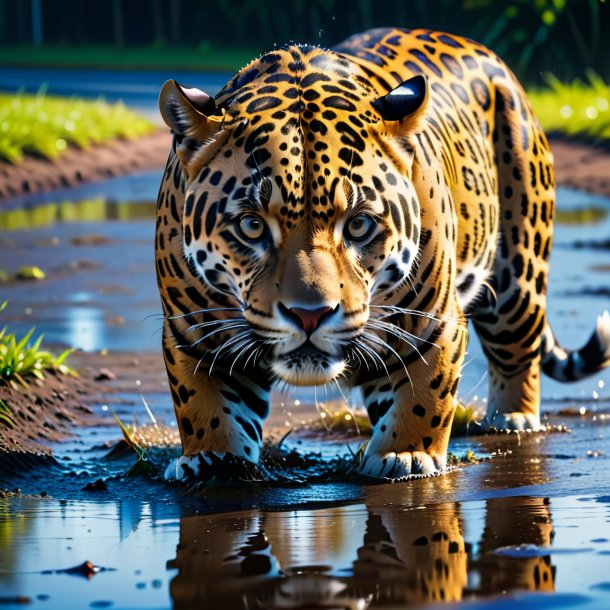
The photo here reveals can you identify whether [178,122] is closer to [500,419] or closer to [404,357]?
[404,357]

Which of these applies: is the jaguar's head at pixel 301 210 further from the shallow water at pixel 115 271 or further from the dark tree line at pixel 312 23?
the dark tree line at pixel 312 23

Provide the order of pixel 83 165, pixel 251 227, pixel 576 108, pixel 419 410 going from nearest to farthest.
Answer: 1. pixel 251 227
2. pixel 419 410
3. pixel 83 165
4. pixel 576 108

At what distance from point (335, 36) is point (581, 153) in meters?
17.3

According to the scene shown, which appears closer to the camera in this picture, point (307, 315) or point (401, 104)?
point (307, 315)

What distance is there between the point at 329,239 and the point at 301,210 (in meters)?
0.13

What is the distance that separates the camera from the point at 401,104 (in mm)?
5984

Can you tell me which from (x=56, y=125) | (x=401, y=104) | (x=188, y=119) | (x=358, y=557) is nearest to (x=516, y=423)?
(x=401, y=104)

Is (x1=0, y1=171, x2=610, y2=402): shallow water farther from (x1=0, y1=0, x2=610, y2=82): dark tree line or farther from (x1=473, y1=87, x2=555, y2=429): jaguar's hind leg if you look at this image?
(x1=0, y1=0, x2=610, y2=82): dark tree line

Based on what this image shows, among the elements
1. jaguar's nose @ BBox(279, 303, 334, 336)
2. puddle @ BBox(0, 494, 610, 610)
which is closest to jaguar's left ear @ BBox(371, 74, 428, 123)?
jaguar's nose @ BBox(279, 303, 334, 336)

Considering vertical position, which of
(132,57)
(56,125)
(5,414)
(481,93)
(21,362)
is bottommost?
(5,414)

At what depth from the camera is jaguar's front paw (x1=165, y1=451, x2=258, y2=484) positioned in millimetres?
6168

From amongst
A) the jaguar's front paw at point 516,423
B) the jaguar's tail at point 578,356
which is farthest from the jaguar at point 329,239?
the jaguar's tail at point 578,356

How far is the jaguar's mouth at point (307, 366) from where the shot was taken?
5480 mm

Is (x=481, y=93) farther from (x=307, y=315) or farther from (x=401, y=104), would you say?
(x=307, y=315)
